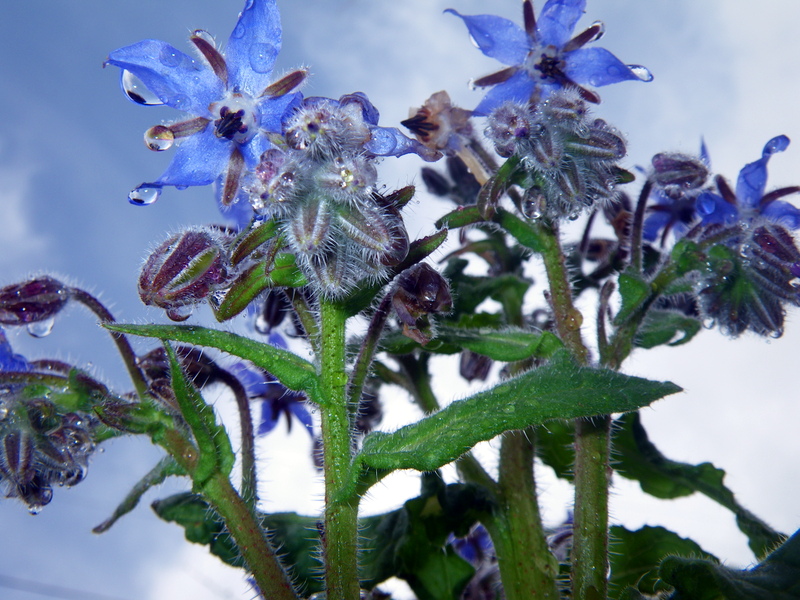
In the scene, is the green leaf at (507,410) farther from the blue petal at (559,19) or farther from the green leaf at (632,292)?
the blue petal at (559,19)

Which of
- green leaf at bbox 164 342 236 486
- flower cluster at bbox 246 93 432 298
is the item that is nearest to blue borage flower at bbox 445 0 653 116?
flower cluster at bbox 246 93 432 298

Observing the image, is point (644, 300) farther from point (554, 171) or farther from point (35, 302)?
point (35, 302)

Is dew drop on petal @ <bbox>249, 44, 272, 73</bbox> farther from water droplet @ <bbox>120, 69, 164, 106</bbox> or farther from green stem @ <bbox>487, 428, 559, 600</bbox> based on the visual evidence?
green stem @ <bbox>487, 428, 559, 600</bbox>

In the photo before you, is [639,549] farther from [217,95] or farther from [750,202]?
[217,95]

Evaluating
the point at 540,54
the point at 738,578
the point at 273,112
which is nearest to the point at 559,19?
the point at 540,54

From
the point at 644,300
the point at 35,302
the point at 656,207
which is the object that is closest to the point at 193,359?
the point at 35,302
